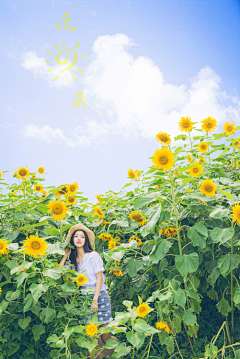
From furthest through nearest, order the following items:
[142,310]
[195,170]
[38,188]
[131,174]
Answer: [131,174] → [38,188] → [195,170] → [142,310]

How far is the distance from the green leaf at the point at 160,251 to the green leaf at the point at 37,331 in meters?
1.08

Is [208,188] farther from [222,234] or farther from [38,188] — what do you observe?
[38,188]

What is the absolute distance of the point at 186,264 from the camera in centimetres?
234

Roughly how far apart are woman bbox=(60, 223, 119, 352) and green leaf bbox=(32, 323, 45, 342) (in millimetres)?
499

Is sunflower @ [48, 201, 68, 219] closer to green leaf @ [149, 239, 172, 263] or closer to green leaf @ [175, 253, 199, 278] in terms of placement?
green leaf @ [149, 239, 172, 263]

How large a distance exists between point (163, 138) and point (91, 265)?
143cm

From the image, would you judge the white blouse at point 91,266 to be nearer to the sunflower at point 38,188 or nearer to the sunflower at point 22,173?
the sunflower at point 22,173

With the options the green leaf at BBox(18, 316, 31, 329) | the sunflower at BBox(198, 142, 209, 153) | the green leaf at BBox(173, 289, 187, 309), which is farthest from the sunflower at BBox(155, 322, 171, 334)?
the sunflower at BBox(198, 142, 209, 153)

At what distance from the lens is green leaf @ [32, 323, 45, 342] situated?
8.14 ft

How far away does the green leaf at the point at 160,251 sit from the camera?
240 centimetres

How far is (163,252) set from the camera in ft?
7.87

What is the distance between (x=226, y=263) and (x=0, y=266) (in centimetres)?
202

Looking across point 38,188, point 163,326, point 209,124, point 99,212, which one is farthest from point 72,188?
point 209,124

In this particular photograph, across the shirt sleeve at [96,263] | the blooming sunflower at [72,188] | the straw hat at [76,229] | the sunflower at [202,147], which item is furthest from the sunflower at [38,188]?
the sunflower at [202,147]
